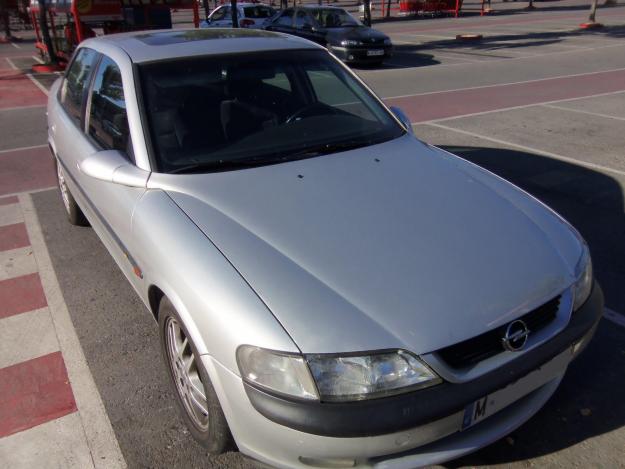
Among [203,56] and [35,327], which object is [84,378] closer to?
[35,327]

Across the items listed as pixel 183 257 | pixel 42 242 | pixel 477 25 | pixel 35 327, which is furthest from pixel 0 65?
pixel 477 25

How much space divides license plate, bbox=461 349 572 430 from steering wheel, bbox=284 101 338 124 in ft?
6.46

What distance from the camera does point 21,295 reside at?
13.0 feet

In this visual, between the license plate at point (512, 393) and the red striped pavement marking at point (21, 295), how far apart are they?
3.02m

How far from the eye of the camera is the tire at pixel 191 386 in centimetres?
222

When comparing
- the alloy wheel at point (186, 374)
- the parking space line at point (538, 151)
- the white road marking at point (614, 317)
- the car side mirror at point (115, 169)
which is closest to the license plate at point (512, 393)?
the alloy wheel at point (186, 374)

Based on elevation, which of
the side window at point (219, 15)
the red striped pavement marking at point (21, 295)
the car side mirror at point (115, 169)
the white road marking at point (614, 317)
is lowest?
the red striped pavement marking at point (21, 295)

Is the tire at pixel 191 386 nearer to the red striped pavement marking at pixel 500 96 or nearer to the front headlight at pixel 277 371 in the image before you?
the front headlight at pixel 277 371

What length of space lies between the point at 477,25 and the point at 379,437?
2969 cm

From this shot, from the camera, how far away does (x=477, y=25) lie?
2812 centimetres

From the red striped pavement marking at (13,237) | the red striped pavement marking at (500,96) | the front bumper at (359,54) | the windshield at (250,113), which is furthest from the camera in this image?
the front bumper at (359,54)

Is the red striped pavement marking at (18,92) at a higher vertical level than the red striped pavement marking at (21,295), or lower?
higher

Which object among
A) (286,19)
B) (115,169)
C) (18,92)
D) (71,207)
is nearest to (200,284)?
(115,169)

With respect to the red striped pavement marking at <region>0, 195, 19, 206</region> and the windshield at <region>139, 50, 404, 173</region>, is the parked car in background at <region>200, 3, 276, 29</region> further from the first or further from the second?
the windshield at <region>139, 50, 404, 173</region>
